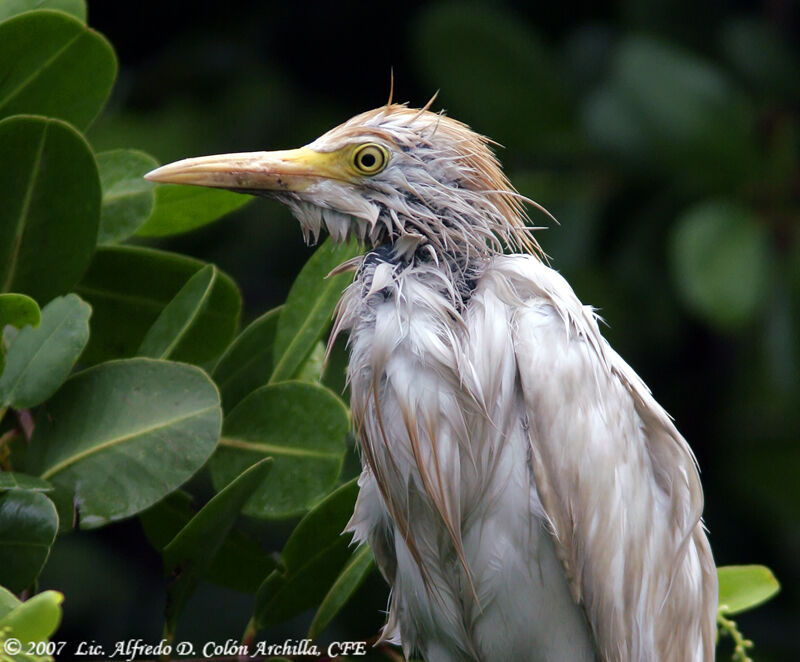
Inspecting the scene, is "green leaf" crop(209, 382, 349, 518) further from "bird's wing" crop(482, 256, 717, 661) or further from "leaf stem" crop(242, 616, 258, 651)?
"bird's wing" crop(482, 256, 717, 661)

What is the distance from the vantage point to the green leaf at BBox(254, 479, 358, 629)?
155 centimetres

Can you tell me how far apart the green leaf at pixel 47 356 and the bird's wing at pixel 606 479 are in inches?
24.5

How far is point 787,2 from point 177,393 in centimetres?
360

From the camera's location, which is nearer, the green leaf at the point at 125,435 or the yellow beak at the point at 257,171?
the green leaf at the point at 125,435

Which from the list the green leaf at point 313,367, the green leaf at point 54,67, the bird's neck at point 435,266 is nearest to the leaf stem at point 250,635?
the green leaf at point 313,367

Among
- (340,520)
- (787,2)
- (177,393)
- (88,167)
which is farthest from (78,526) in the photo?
(787,2)

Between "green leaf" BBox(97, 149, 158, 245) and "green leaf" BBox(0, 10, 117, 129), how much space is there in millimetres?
108

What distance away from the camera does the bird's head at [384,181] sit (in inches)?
62.9

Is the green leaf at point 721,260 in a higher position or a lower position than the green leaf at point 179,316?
lower

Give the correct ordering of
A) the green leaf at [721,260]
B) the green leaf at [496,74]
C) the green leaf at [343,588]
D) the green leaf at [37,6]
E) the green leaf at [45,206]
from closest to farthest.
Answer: the green leaf at [45,206] → the green leaf at [343,588] → the green leaf at [37,6] → the green leaf at [721,260] → the green leaf at [496,74]

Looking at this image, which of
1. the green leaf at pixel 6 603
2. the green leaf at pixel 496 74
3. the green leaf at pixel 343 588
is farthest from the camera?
the green leaf at pixel 496 74

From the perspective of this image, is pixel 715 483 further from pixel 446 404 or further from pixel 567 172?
pixel 446 404

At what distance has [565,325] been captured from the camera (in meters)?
1.56

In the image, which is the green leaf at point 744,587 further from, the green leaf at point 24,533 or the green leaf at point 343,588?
the green leaf at point 24,533
